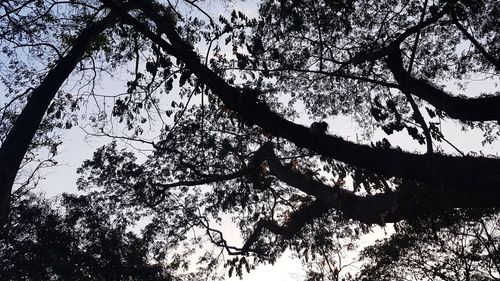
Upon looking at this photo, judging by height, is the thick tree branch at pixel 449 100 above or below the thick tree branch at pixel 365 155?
above

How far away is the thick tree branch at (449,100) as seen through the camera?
4.24 meters

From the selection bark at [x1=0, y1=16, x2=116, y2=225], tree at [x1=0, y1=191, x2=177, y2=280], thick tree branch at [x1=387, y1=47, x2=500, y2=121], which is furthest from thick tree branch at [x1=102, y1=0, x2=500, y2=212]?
tree at [x1=0, y1=191, x2=177, y2=280]

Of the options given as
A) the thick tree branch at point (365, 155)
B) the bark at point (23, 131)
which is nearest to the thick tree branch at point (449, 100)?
the thick tree branch at point (365, 155)

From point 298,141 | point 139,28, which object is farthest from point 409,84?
point 139,28

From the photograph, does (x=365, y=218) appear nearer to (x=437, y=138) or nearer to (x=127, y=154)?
(x=437, y=138)

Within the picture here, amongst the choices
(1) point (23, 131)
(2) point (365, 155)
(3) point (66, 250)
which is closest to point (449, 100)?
(2) point (365, 155)

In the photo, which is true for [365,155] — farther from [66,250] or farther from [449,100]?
[66,250]

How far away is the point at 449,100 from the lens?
4652mm

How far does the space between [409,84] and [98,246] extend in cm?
1213

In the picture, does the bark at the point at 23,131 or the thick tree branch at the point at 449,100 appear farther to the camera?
the bark at the point at 23,131

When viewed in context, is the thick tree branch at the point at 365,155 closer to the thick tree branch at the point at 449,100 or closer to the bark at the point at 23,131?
the thick tree branch at the point at 449,100

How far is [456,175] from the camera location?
3.68m

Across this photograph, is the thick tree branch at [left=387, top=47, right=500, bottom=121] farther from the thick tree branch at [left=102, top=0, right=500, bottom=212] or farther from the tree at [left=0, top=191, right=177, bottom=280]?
the tree at [left=0, top=191, right=177, bottom=280]

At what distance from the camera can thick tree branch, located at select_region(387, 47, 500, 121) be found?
13.9ft
